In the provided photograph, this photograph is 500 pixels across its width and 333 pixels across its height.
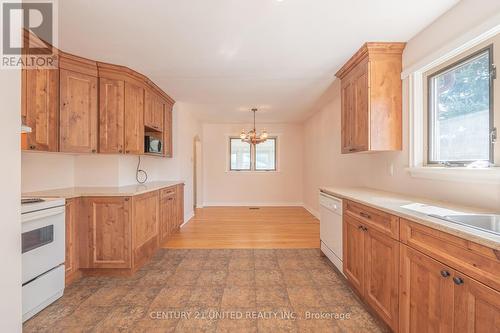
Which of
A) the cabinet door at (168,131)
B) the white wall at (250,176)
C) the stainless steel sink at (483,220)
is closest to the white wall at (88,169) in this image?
the cabinet door at (168,131)

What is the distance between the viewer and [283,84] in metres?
3.52

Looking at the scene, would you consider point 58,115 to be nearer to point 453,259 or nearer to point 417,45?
point 453,259

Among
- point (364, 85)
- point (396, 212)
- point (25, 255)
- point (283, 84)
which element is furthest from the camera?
point (283, 84)

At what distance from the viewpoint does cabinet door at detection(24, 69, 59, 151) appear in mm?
2277

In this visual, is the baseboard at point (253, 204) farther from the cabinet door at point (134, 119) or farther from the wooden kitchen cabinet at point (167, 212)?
the cabinet door at point (134, 119)

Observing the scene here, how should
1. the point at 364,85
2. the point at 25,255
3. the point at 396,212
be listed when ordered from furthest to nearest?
the point at 364,85 < the point at 25,255 < the point at 396,212

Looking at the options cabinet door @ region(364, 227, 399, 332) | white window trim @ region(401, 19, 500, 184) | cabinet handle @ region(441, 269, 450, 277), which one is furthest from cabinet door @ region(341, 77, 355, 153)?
cabinet handle @ region(441, 269, 450, 277)

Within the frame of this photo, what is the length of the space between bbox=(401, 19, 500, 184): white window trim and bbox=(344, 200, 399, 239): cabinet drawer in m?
0.66

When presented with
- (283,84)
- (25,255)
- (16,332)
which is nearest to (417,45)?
(283,84)

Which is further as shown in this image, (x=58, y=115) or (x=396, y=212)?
A: (x=58, y=115)

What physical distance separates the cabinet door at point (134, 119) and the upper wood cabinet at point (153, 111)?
11 cm

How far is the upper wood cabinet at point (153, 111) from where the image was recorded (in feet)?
11.2

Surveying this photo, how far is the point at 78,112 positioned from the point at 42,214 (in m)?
1.32

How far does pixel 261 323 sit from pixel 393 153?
2.25 m
